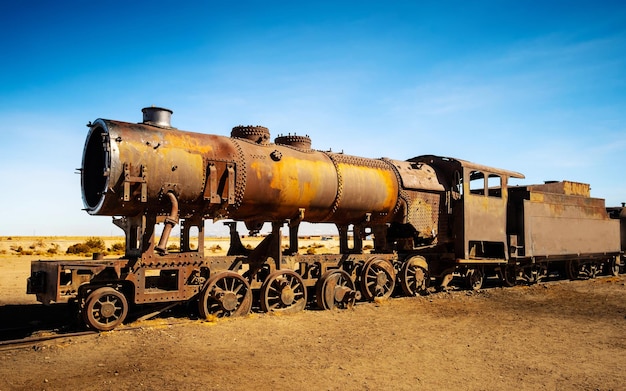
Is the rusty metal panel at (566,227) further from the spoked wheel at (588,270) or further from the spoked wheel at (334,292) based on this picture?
the spoked wheel at (334,292)

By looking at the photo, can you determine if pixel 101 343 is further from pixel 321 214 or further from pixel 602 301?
pixel 602 301

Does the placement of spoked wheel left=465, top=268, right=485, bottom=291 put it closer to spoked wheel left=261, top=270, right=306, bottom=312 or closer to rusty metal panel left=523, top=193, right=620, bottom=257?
rusty metal panel left=523, top=193, right=620, bottom=257

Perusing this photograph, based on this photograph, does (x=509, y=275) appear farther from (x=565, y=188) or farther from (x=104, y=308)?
(x=104, y=308)

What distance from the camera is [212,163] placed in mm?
9844

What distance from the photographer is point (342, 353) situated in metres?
7.50

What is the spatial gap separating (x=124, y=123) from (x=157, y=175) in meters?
1.21

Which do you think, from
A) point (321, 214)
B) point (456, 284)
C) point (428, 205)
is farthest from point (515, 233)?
point (321, 214)

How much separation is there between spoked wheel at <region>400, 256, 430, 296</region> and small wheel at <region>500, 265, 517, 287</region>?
402 centimetres

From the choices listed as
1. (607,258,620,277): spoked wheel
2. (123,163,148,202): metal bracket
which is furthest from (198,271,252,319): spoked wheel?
(607,258,620,277): spoked wheel

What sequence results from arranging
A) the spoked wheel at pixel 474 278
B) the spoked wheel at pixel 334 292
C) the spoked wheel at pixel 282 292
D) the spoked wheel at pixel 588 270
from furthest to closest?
the spoked wheel at pixel 588 270 → the spoked wheel at pixel 474 278 → the spoked wheel at pixel 334 292 → the spoked wheel at pixel 282 292

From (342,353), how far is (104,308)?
14.0 ft

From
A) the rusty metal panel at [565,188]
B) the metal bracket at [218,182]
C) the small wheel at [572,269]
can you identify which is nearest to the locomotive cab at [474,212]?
the rusty metal panel at [565,188]

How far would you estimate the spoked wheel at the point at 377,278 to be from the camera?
12.5m

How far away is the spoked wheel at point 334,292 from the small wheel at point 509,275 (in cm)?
701
